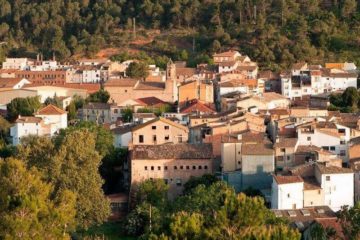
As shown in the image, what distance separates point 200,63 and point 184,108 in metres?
13.4

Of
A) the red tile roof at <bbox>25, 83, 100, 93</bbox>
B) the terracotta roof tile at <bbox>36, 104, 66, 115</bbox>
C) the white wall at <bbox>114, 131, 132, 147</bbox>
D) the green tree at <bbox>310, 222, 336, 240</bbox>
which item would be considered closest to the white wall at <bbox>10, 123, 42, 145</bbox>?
the terracotta roof tile at <bbox>36, 104, 66, 115</bbox>

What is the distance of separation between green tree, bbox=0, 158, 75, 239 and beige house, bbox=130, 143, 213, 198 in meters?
4.87

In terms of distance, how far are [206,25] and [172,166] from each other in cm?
3014

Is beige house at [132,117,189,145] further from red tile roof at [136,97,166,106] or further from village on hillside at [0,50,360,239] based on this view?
red tile roof at [136,97,166,106]

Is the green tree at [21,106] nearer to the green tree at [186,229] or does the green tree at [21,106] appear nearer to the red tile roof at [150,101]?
the red tile roof at [150,101]

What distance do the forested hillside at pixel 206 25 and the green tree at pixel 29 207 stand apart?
26.6 meters

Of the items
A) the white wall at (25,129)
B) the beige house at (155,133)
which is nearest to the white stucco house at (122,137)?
the beige house at (155,133)

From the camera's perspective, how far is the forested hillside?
47862 mm

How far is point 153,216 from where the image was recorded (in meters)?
21.5

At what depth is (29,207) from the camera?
56.3 feet

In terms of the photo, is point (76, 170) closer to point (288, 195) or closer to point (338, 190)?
point (288, 195)

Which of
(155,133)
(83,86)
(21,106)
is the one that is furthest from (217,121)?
(83,86)

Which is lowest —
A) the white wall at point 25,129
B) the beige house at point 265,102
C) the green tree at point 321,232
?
the green tree at point 321,232

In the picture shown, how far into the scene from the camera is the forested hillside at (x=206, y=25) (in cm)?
4786
